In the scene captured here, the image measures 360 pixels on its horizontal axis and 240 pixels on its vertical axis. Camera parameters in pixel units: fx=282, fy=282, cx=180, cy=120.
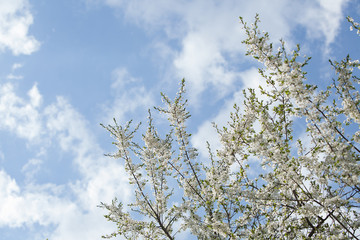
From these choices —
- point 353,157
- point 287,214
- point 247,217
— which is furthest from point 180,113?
point 353,157

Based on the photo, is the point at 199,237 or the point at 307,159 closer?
the point at 307,159

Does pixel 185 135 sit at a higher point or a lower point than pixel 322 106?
higher

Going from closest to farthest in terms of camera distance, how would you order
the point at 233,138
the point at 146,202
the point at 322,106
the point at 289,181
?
the point at 289,181 < the point at 322,106 < the point at 233,138 < the point at 146,202

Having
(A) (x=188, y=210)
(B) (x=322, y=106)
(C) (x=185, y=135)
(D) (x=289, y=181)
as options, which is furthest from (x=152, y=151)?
(B) (x=322, y=106)

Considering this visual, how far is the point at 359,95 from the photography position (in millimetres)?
7102

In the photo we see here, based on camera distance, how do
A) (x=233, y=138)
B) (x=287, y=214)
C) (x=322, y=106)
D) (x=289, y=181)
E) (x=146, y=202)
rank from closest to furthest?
1. (x=289, y=181)
2. (x=322, y=106)
3. (x=287, y=214)
4. (x=233, y=138)
5. (x=146, y=202)

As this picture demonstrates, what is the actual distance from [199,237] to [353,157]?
14.2 ft

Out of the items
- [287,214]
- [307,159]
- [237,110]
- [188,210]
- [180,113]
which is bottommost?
[287,214]

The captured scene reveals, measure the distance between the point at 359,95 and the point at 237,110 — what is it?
3.12 m

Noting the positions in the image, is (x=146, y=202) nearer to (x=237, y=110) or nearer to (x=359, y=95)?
(x=237, y=110)

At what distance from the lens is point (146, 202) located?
8.10 meters

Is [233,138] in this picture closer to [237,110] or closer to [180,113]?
[237,110]

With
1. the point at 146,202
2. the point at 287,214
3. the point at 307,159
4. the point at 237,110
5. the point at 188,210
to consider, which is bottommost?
the point at 287,214

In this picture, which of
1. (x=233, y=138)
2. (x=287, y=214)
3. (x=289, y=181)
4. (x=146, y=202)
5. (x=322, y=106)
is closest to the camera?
(x=289, y=181)
